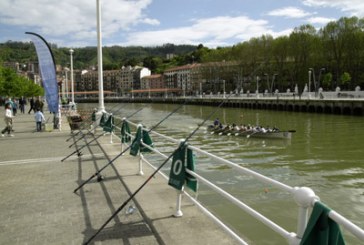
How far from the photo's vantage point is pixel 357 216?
10156 millimetres

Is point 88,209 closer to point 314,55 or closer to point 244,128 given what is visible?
point 244,128

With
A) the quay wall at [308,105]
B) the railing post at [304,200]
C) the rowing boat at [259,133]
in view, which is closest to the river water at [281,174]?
the rowing boat at [259,133]

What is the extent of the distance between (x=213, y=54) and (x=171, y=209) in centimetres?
Answer: 13109

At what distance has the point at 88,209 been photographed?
19.9ft

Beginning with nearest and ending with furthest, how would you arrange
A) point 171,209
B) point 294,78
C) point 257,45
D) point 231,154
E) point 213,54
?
point 171,209
point 231,154
point 294,78
point 257,45
point 213,54

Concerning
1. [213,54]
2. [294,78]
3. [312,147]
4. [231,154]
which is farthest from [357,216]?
[213,54]

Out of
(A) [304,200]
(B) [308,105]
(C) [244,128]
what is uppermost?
(A) [304,200]

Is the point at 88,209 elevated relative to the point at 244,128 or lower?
elevated

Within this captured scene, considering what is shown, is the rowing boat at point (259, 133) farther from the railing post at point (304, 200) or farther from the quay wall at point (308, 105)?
the railing post at point (304, 200)

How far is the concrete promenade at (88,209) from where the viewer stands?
16.0ft

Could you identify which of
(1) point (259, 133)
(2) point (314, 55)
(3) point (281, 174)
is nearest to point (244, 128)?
(1) point (259, 133)

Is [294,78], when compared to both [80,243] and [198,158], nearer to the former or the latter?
[198,158]

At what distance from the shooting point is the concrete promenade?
192 inches

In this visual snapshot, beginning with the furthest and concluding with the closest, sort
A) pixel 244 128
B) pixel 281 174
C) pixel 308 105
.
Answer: pixel 308 105 < pixel 244 128 < pixel 281 174
